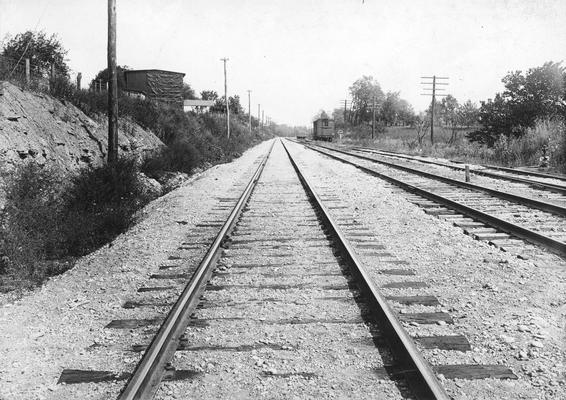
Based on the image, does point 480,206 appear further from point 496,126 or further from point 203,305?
point 496,126

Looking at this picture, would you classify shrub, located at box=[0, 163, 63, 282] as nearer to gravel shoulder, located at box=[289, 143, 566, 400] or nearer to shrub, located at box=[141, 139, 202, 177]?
gravel shoulder, located at box=[289, 143, 566, 400]

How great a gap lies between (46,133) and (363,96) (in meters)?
115

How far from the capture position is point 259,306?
14.9 feet

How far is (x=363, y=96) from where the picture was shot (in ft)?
390

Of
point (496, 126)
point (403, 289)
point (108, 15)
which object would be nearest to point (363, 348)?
point (403, 289)

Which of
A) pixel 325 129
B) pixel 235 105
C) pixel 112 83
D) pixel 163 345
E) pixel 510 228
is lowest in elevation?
pixel 163 345

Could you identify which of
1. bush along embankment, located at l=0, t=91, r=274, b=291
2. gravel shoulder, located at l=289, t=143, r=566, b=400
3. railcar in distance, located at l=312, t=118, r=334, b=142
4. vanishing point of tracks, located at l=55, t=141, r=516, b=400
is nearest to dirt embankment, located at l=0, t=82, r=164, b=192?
bush along embankment, located at l=0, t=91, r=274, b=291

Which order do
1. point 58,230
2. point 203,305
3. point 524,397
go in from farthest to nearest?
point 58,230
point 203,305
point 524,397

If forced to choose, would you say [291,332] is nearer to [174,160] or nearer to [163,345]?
[163,345]

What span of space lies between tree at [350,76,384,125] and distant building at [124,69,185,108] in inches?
2779

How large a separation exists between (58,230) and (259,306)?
407 centimetres

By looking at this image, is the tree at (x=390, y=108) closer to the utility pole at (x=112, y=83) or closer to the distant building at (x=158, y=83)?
the distant building at (x=158, y=83)

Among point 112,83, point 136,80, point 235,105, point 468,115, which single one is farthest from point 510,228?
point 235,105

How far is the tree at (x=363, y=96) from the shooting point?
367 feet
